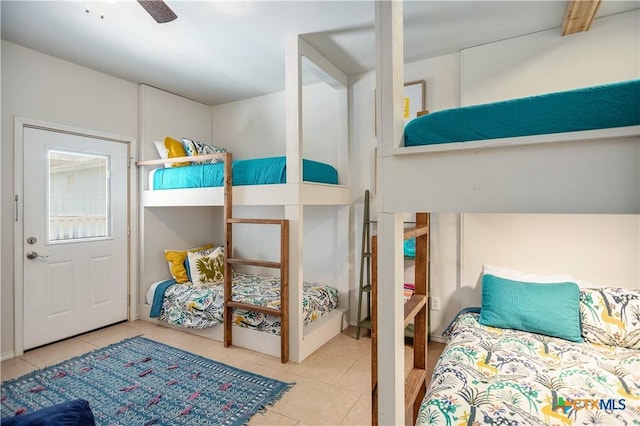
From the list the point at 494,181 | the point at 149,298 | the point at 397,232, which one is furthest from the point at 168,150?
the point at 494,181

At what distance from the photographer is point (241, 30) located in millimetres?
2473

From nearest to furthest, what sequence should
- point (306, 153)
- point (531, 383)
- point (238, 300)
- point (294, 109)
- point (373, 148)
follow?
point (531, 383)
point (294, 109)
point (238, 300)
point (373, 148)
point (306, 153)

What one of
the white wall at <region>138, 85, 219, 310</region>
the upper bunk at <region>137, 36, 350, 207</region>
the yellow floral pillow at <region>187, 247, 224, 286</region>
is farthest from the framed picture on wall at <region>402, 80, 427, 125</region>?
the white wall at <region>138, 85, 219, 310</region>

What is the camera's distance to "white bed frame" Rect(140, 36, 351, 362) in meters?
2.61

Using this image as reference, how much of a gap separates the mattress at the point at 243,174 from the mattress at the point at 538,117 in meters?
1.91

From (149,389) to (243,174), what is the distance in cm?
178

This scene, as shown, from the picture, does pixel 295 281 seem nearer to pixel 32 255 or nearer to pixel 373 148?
pixel 373 148

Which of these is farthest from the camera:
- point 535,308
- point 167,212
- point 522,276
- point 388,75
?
point 167,212

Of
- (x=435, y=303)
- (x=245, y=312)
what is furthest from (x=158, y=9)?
(x=435, y=303)

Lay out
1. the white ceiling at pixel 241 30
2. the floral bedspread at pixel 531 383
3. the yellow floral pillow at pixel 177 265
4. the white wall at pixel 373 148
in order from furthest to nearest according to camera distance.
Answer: the yellow floral pillow at pixel 177 265
the white wall at pixel 373 148
the white ceiling at pixel 241 30
the floral bedspread at pixel 531 383

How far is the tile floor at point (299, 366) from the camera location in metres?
1.92

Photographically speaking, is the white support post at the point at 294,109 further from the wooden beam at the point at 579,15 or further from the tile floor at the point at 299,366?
the wooden beam at the point at 579,15

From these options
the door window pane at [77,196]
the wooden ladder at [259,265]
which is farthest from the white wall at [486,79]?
the door window pane at [77,196]

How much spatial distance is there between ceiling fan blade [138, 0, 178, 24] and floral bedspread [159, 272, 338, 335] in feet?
7.31
